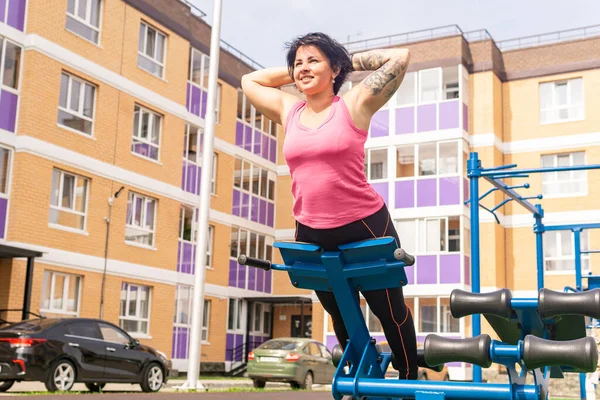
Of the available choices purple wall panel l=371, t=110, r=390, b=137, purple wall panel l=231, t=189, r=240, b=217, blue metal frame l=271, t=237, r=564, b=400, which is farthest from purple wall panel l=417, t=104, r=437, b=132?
blue metal frame l=271, t=237, r=564, b=400

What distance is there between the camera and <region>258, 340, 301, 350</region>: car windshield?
20766mm

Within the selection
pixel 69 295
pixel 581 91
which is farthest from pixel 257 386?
pixel 581 91

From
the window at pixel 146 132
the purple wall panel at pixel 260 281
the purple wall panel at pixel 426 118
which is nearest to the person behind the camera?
the window at pixel 146 132

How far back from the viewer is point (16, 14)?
21172 mm

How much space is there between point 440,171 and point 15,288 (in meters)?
17.5

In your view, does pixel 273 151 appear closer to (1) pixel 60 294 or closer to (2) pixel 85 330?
(1) pixel 60 294

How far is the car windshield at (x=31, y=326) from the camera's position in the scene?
1393 cm

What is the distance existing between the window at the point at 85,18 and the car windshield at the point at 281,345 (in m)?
10.5

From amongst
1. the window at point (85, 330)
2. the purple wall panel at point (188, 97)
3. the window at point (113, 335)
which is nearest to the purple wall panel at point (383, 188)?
the purple wall panel at point (188, 97)

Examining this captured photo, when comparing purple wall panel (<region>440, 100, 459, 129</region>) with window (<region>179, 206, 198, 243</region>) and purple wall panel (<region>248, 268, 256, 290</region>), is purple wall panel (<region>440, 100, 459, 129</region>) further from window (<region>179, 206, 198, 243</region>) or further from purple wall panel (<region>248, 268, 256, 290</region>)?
window (<region>179, 206, 198, 243</region>)

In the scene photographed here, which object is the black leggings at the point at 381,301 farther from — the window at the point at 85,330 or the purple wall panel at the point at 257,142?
the purple wall panel at the point at 257,142

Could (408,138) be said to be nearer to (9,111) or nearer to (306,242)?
(9,111)

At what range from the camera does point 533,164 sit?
31.0 meters

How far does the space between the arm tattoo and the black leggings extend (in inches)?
21.4
